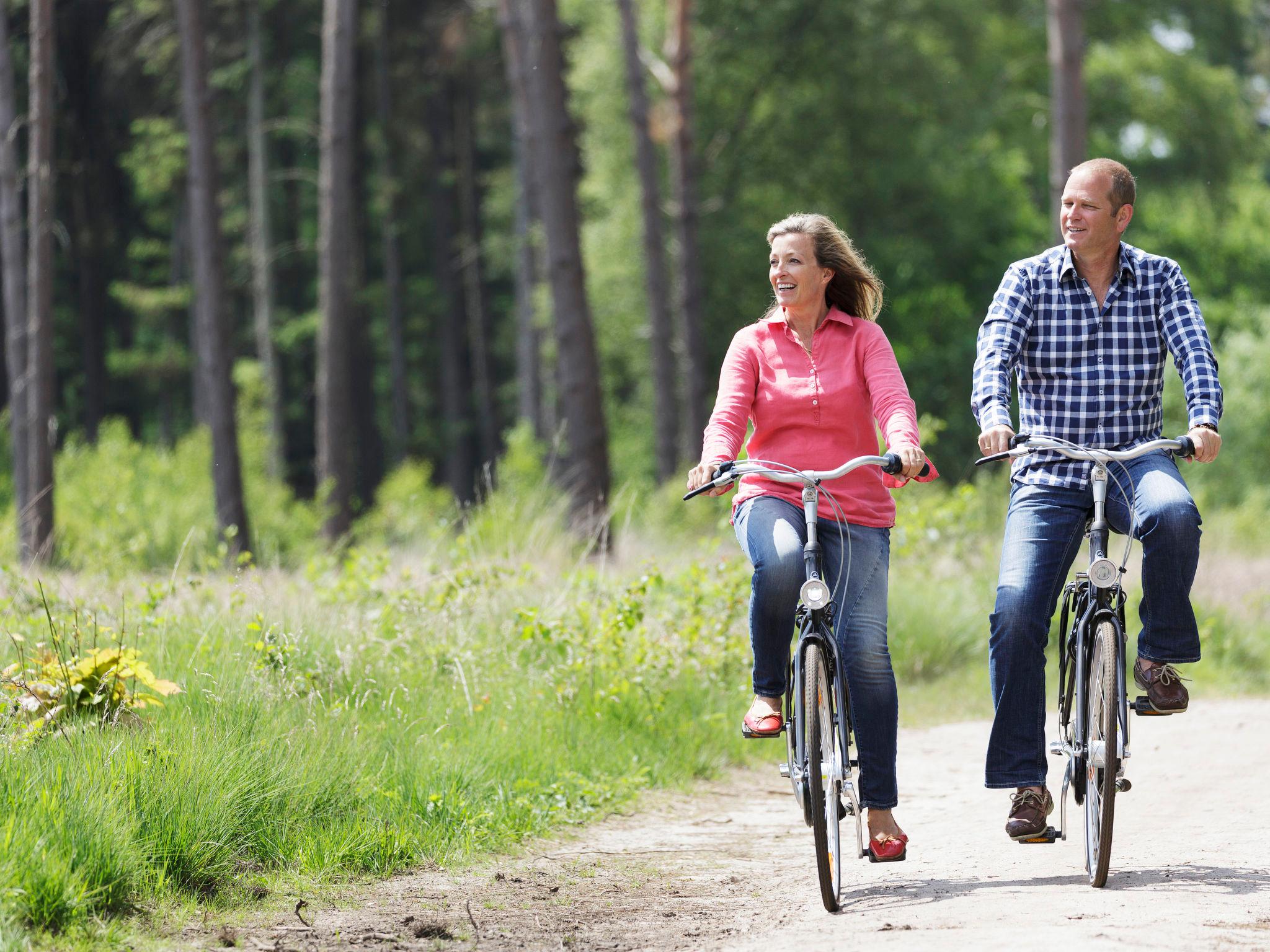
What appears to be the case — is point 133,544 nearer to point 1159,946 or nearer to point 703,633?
point 703,633

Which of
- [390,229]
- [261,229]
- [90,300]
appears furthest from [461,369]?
[261,229]

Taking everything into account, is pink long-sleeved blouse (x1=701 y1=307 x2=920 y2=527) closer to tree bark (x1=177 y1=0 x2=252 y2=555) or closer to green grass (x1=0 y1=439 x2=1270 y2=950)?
green grass (x1=0 y1=439 x2=1270 y2=950)

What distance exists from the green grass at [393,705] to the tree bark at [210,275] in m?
7.68

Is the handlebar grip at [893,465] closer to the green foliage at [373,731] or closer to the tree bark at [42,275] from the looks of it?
the green foliage at [373,731]

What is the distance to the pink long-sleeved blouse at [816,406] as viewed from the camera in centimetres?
512

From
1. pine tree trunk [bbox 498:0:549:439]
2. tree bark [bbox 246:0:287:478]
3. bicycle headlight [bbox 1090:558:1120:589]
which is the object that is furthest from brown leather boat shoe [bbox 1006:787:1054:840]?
tree bark [bbox 246:0:287:478]

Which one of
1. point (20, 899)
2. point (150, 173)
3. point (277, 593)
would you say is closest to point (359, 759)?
point (20, 899)

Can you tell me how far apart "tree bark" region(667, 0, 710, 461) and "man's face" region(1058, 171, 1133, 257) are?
67.5 feet

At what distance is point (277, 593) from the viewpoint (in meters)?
8.32

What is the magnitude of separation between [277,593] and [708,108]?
2289 centimetres

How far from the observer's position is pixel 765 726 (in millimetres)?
5059

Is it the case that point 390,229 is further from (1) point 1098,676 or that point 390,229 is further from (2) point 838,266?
(1) point 1098,676

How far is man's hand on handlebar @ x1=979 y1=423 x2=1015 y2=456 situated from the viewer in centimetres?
495

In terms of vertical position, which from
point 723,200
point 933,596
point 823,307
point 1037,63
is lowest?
point 933,596
